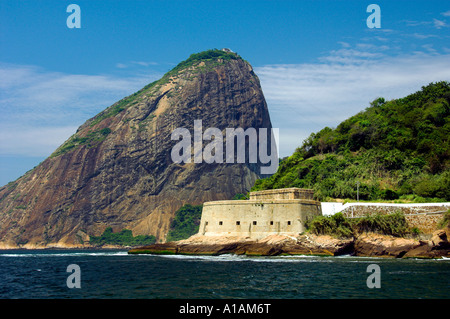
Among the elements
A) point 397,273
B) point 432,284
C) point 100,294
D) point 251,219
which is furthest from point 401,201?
point 100,294

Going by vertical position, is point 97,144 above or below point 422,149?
above

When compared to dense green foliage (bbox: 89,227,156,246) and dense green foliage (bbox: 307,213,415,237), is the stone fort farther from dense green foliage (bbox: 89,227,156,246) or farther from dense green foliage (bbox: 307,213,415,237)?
dense green foliage (bbox: 89,227,156,246)

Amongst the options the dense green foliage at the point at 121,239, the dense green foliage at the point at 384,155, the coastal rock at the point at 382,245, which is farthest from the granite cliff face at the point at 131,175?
the coastal rock at the point at 382,245

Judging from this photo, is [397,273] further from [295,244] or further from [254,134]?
[254,134]

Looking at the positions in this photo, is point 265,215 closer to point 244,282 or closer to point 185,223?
point 244,282

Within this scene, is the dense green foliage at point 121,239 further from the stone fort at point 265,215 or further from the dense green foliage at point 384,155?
the stone fort at point 265,215

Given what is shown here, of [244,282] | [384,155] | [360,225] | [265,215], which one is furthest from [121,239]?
[244,282]
